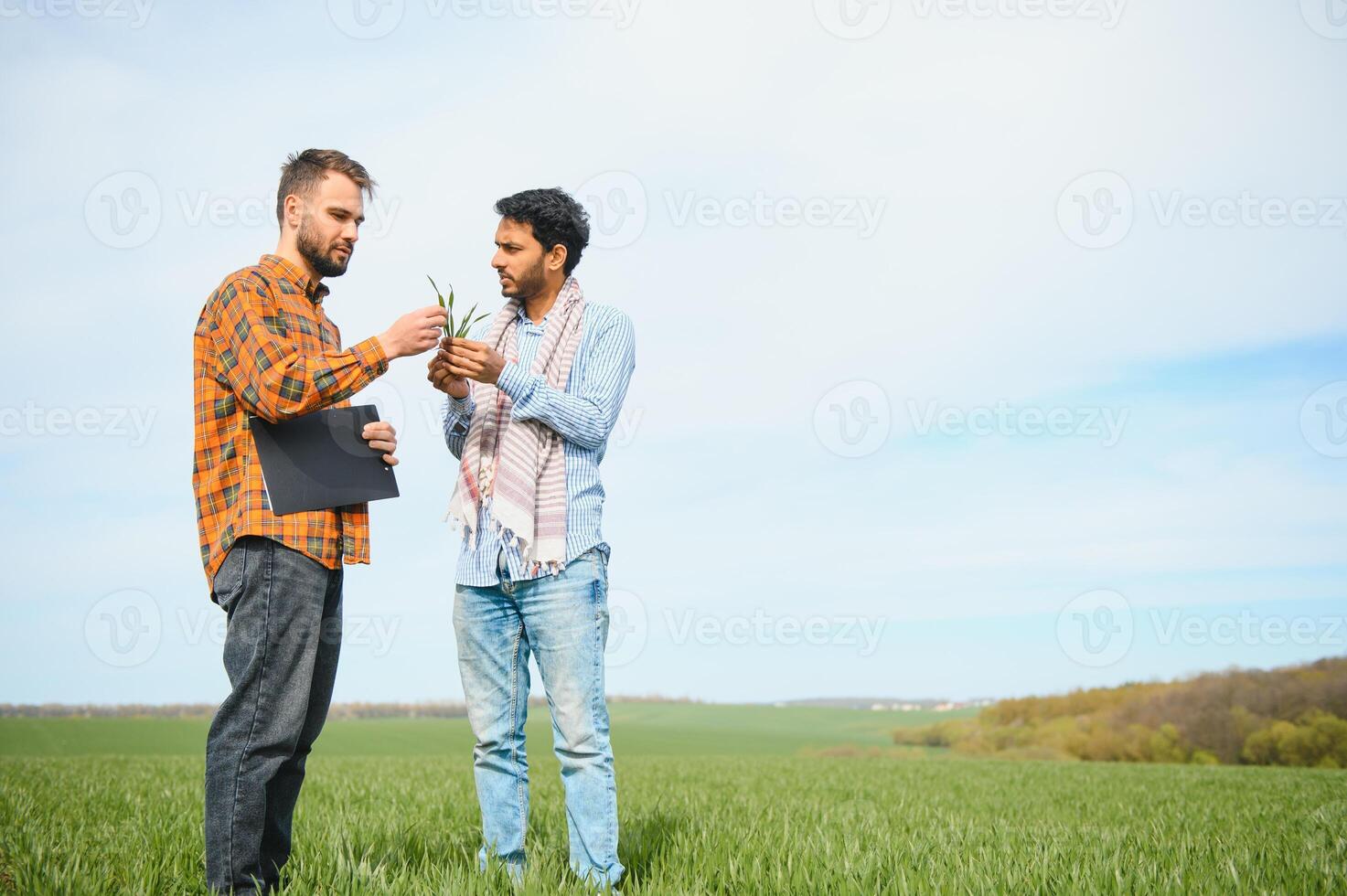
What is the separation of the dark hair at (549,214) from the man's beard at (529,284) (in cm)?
9

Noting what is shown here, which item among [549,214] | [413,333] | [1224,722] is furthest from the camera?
[1224,722]

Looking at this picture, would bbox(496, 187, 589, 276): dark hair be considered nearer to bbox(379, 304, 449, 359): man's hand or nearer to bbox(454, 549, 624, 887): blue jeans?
bbox(379, 304, 449, 359): man's hand

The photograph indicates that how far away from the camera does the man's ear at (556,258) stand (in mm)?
3830

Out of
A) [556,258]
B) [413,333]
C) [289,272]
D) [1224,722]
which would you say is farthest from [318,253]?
[1224,722]

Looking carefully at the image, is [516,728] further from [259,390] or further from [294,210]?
[294,210]

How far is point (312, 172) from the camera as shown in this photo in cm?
333

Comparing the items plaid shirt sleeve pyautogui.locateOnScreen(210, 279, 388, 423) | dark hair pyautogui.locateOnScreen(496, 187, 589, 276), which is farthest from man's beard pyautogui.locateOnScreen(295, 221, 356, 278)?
dark hair pyautogui.locateOnScreen(496, 187, 589, 276)

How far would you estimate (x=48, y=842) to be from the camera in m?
4.56

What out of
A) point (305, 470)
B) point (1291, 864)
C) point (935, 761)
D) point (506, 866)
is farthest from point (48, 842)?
point (935, 761)

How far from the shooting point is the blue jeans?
3543mm

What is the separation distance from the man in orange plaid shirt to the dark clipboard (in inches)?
1.5

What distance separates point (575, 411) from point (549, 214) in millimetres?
772

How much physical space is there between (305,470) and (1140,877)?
3402 millimetres

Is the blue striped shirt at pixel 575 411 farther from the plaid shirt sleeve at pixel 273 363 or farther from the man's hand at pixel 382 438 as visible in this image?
the plaid shirt sleeve at pixel 273 363
